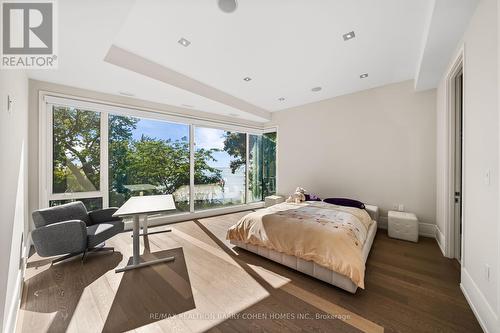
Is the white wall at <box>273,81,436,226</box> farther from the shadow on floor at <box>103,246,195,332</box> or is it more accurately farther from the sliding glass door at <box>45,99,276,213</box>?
the shadow on floor at <box>103,246,195,332</box>

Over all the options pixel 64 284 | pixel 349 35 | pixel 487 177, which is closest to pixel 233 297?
pixel 64 284

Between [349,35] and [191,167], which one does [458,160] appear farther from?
[191,167]

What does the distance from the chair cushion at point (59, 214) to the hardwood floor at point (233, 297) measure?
0.57 metres

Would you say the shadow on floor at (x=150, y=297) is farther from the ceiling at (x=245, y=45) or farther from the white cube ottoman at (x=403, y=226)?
the white cube ottoman at (x=403, y=226)

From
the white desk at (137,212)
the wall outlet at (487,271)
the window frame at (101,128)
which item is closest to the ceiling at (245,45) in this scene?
the window frame at (101,128)

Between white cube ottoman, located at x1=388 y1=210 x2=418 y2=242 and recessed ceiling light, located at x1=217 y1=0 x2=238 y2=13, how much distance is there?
395cm

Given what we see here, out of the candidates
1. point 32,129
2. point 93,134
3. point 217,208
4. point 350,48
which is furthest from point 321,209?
point 32,129

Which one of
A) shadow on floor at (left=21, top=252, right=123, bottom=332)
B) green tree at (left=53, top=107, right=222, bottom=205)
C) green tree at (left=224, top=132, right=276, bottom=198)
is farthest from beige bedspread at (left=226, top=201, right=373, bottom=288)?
green tree at (left=224, top=132, right=276, bottom=198)

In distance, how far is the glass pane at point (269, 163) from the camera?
20.1 feet

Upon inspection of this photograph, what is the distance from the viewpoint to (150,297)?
190cm

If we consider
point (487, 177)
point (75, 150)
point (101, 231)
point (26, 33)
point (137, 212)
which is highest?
point (26, 33)

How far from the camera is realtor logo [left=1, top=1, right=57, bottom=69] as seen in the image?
164 cm

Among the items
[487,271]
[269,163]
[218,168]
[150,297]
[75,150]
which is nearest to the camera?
[487,271]

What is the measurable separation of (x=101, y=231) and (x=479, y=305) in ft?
13.9
